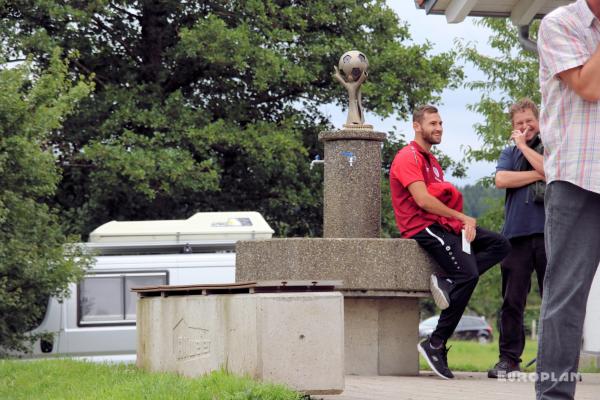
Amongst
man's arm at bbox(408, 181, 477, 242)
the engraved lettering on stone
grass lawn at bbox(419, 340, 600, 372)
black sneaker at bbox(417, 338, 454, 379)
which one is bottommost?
grass lawn at bbox(419, 340, 600, 372)

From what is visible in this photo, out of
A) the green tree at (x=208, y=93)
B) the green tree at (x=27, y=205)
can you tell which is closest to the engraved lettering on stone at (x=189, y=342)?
the green tree at (x=27, y=205)

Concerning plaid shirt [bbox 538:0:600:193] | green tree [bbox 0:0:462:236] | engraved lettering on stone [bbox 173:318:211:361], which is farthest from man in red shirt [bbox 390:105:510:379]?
green tree [bbox 0:0:462:236]

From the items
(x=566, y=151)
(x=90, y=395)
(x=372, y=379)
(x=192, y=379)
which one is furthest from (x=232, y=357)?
(x=566, y=151)

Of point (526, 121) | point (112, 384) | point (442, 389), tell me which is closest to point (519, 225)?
point (526, 121)

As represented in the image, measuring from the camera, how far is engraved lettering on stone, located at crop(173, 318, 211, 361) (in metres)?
6.43

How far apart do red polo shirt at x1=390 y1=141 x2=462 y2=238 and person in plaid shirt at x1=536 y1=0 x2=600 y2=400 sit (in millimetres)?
4175

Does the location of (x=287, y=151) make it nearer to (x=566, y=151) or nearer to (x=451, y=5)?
(x=451, y=5)

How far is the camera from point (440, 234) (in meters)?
8.02

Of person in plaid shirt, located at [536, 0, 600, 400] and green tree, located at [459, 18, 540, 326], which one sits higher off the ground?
green tree, located at [459, 18, 540, 326]

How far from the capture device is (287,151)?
76.4 ft

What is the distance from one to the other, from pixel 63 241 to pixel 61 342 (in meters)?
2.06

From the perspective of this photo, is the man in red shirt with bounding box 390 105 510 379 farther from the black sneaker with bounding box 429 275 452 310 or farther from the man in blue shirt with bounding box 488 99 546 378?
the man in blue shirt with bounding box 488 99 546 378

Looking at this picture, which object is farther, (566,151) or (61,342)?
(61,342)

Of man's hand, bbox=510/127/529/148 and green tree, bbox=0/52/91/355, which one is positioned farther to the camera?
green tree, bbox=0/52/91/355
